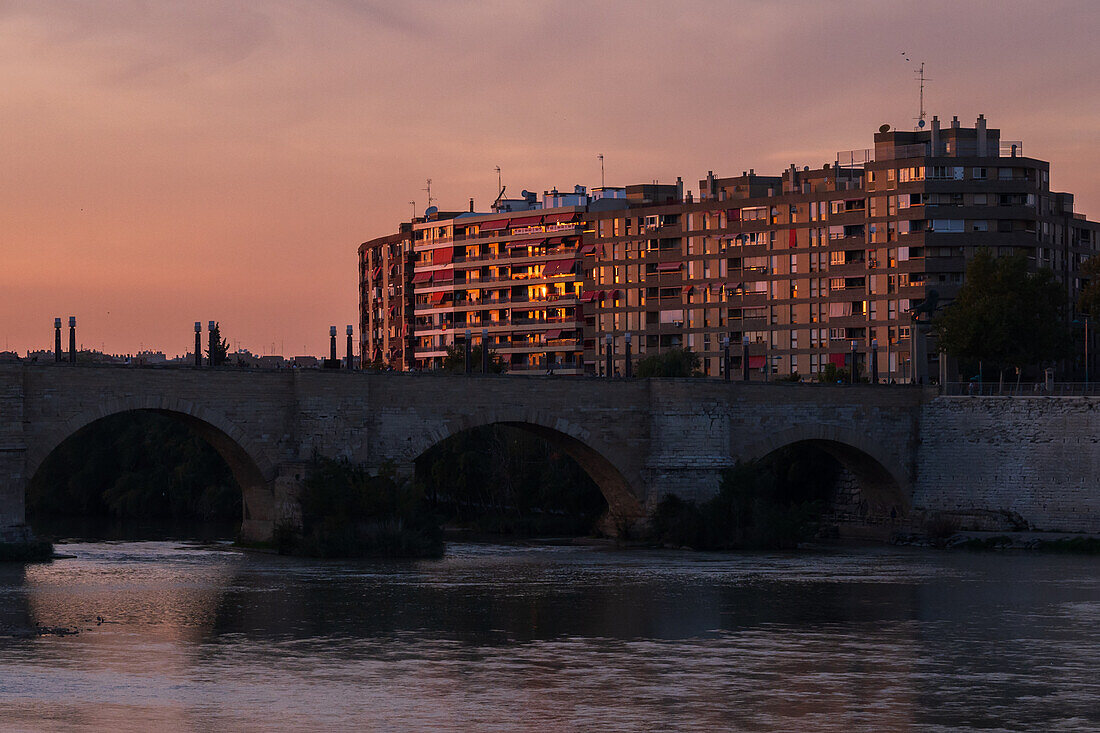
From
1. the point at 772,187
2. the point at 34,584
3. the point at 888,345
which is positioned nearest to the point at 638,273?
the point at 772,187

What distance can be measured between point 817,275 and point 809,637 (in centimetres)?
6321

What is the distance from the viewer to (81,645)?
30.8 m

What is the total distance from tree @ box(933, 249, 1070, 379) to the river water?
783 inches

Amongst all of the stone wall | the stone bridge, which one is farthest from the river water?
the stone wall

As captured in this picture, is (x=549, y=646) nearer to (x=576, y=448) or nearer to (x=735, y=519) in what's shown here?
(x=735, y=519)

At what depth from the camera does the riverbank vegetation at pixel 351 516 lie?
4866cm

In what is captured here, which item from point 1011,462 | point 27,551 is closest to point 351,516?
point 27,551

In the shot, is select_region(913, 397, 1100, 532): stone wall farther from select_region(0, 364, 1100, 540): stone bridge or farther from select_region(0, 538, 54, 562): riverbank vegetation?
select_region(0, 538, 54, 562): riverbank vegetation

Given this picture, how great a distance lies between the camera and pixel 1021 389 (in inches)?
2395

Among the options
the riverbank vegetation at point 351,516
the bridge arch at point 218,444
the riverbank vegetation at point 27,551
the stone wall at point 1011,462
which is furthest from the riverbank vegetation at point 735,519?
the riverbank vegetation at point 27,551

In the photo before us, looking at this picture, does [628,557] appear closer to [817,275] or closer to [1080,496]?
[1080,496]

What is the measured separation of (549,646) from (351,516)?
18411 mm

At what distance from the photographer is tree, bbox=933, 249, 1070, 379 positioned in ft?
222

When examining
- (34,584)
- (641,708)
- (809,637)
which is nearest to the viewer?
(641,708)
